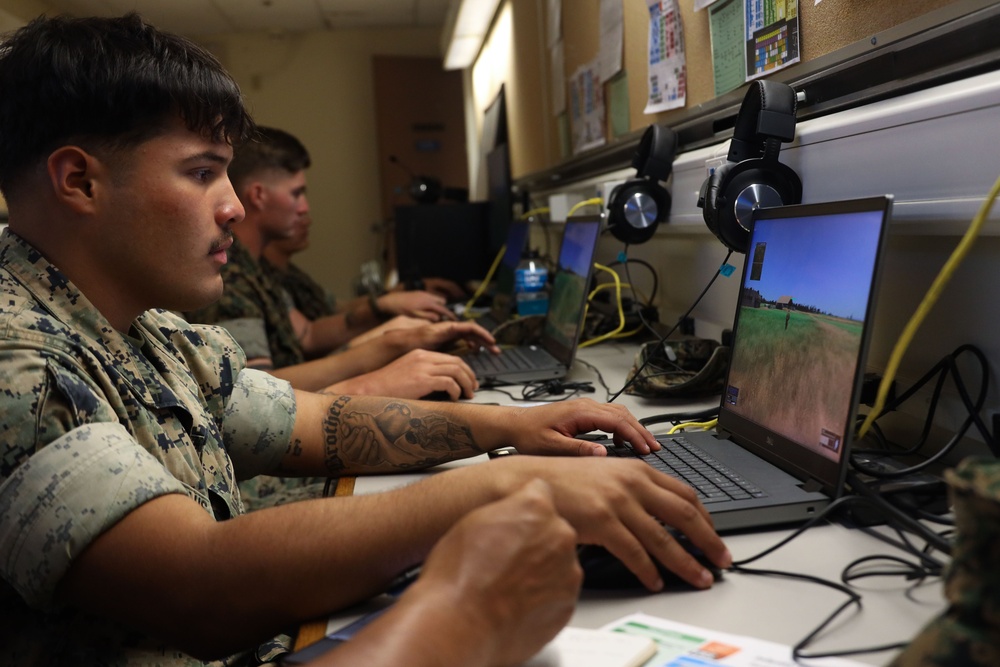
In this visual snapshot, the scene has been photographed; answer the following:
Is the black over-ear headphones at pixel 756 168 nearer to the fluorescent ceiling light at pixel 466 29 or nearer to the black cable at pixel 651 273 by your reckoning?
the black cable at pixel 651 273

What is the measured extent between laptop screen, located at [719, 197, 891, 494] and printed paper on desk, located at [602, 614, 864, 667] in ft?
0.80

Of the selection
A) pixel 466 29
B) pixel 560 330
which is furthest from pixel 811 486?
pixel 466 29

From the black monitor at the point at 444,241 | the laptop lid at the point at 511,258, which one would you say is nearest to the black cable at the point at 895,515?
the laptop lid at the point at 511,258

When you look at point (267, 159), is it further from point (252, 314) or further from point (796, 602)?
point (796, 602)

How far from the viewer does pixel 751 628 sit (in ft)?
1.78

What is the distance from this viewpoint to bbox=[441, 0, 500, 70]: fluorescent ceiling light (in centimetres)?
376

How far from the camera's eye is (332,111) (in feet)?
18.9

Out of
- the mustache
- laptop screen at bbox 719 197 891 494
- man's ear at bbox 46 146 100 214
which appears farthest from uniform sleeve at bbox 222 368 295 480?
laptop screen at bbox 719 197 891 494

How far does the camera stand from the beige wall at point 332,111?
5652 millimetres

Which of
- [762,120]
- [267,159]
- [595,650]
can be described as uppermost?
[267,159]

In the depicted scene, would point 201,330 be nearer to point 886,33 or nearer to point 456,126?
point 886,33

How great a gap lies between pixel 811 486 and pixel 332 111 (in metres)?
5.51

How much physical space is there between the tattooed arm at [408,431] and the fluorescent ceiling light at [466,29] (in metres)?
2.99

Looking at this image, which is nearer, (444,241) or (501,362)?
(501,362)
